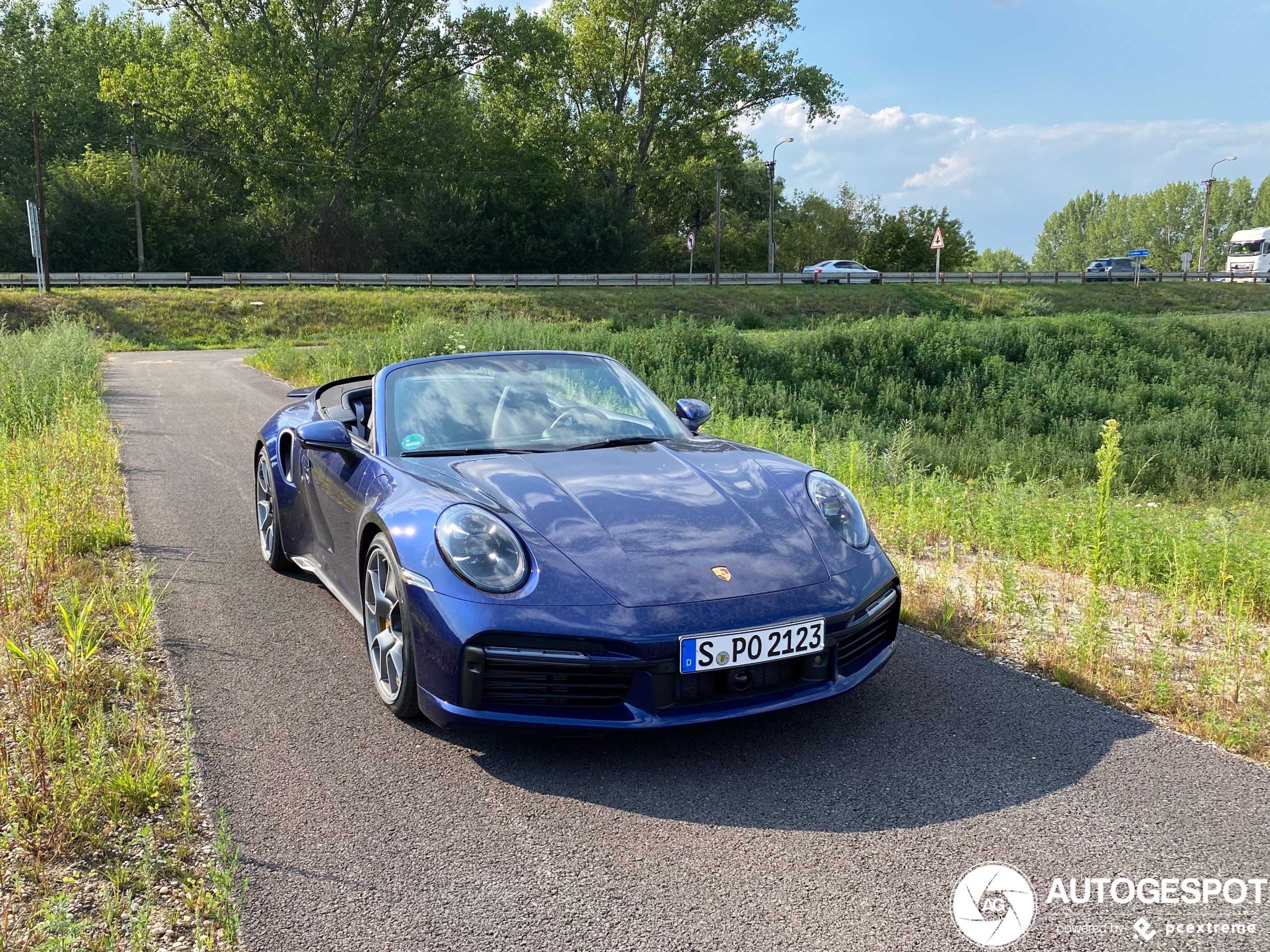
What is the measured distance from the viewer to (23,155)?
51469 millimetres

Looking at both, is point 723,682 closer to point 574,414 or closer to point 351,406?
point 574,414

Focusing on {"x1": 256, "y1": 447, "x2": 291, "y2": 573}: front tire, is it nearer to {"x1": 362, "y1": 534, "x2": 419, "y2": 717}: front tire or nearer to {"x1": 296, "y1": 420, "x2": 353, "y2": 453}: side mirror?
{"x1": 296, "y1": 420, "x2": 353, "y2": 453}: side mirror

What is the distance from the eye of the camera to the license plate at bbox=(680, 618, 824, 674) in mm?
3273

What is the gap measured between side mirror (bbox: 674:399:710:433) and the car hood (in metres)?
0.81

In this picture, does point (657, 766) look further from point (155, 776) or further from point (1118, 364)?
point (1118, 364)

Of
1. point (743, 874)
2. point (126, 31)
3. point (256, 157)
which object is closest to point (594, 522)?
point (743, 874)

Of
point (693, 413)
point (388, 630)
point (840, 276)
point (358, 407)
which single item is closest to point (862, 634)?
point (388, 630)

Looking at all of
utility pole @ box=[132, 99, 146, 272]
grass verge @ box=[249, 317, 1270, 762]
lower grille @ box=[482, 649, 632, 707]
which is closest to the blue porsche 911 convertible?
lower grille @ box=[482, 649, 632, 707]

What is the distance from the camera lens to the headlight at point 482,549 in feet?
11.3

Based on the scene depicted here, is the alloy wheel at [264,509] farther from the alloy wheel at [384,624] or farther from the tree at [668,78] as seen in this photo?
the tree at [668,78]

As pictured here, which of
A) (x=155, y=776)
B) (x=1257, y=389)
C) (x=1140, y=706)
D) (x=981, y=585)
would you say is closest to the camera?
(x=155, y=776)

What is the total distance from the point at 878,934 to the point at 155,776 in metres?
2.27

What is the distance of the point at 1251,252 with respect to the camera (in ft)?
207

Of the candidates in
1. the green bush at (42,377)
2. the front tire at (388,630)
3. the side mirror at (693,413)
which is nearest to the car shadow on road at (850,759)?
the front tire at (388,630)
